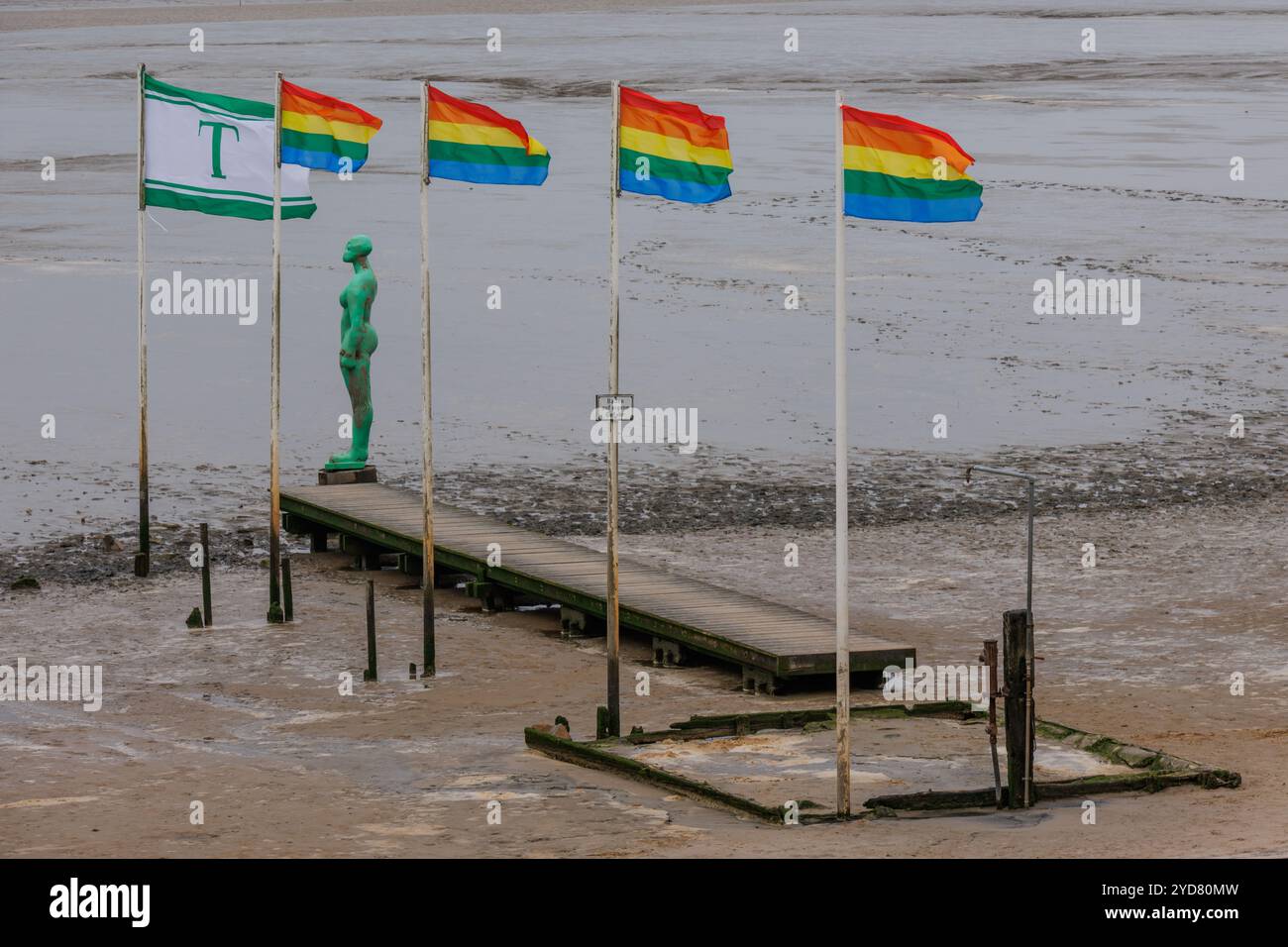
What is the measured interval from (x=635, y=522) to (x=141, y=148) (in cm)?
723

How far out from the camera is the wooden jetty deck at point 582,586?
21.8m

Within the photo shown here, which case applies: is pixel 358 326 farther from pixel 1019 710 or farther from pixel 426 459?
pixel 1019 710

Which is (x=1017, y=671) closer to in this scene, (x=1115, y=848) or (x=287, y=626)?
(x=1115, y=848)

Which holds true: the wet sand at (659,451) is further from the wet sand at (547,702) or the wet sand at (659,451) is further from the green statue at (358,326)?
the green statue at (358,326)

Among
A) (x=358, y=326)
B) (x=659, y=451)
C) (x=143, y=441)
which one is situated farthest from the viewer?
(x=659, y=451)

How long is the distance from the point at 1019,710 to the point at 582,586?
305 inches

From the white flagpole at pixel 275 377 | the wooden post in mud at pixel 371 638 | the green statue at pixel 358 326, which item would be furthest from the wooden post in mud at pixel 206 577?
the green statue at pixel 358 326

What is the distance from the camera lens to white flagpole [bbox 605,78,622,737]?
18.7 meters

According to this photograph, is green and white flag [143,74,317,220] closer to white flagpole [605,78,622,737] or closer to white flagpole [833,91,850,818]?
white flagpole [605,78,622,737]

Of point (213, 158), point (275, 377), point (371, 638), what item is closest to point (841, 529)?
point (371, 638)

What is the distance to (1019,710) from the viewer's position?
55.8ft

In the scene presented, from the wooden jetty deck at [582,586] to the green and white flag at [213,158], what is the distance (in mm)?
3711

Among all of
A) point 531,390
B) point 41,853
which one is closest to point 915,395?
point 531,390

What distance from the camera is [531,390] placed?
1453 inches
